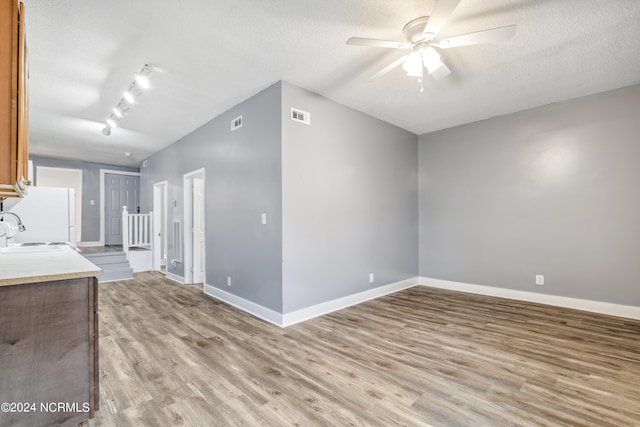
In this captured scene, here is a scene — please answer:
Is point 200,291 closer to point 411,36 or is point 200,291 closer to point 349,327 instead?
point 349,327

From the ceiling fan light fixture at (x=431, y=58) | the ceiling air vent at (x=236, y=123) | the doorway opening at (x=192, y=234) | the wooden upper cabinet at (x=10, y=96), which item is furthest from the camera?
the doorway opening at (x=192, y=234)

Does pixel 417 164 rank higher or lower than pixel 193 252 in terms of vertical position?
higher

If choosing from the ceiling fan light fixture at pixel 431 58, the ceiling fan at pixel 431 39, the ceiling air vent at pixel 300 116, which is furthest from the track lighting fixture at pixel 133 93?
the ceiling fan light fixture at pixel 431 58

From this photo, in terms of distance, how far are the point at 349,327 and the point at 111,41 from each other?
362cm

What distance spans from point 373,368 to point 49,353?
217 centimetres

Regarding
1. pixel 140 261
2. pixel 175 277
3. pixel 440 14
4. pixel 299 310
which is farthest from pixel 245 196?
pixel 140 261

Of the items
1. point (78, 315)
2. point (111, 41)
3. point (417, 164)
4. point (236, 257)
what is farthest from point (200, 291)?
point (417, 164)

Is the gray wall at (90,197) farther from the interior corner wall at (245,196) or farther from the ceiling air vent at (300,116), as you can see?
the ceiling air vent at (300,116)

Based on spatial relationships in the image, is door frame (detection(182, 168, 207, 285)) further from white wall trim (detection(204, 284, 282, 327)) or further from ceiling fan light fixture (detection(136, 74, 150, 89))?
ceiling fan light fixture (detection(136, 74, 150, 89))

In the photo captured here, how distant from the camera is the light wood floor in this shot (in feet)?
5.98

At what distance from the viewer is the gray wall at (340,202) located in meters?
3.43

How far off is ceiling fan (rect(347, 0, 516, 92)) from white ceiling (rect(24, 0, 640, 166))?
0.15m

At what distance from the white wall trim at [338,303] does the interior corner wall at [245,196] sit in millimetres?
199

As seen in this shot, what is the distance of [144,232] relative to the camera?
7.19 metres
